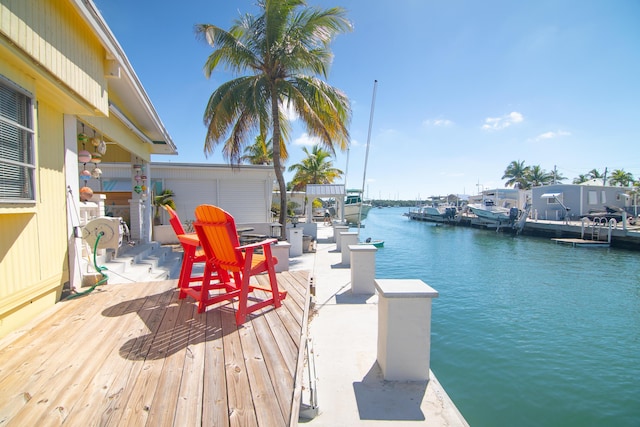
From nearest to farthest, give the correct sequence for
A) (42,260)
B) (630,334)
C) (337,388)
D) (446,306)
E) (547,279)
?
(337,388)
(42,260)
(630,334)
(446,306)
(547,279)

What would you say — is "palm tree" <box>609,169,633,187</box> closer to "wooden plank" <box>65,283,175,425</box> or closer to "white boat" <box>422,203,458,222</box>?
"white boat" <box>422,203,458,222</box>

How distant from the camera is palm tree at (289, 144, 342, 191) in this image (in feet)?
88.7

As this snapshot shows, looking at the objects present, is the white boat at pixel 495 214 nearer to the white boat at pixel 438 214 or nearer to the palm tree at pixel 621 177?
the white boat at pixel 438 214

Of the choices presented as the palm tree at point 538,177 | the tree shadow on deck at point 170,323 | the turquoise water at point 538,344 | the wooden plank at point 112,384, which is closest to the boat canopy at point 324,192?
the turquoise water at point 538,344

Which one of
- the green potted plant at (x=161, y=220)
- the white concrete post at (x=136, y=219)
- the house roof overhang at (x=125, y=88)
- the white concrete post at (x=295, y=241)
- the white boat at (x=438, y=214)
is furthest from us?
the white boat at (x=438, y=214)

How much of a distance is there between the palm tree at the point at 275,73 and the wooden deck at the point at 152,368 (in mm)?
7634

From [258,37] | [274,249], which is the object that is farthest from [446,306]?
[258,37]

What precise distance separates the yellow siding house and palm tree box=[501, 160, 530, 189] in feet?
198

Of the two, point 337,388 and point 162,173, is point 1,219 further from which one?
point 162,173

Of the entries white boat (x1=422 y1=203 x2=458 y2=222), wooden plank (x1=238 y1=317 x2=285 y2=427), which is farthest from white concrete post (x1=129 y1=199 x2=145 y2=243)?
white boat (x1=422 y1=203 x2=458 y2=222)

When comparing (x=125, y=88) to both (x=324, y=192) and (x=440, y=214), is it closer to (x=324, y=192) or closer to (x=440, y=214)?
(x=324, y=192)

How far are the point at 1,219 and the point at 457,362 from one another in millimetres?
5605

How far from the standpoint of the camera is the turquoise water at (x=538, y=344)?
147 inches

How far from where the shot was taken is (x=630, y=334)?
604 centimetres
